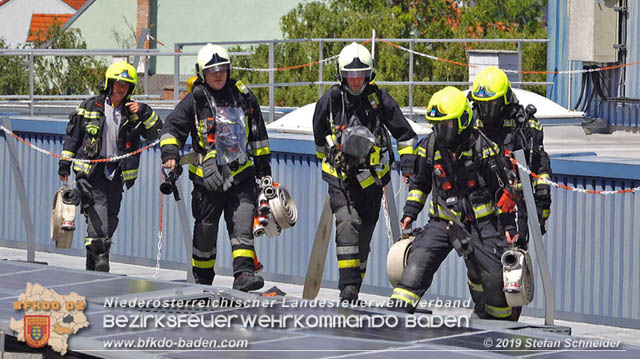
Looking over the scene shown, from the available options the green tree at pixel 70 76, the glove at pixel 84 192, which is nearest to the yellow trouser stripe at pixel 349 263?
the glove at pixel 84 192

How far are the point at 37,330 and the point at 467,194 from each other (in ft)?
10.1

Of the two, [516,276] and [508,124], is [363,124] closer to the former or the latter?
[508,124]

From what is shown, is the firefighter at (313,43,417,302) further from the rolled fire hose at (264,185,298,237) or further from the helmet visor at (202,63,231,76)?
the helmet visor at (202,63,231,76)

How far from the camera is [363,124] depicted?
10562mm

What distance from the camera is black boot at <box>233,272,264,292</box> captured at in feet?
34.4

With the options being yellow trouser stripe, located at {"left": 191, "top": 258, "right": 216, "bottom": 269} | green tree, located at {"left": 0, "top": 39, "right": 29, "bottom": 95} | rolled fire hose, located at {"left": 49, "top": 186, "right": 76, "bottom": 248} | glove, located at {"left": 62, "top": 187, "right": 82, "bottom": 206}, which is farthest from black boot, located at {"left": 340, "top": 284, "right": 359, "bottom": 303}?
green tree, located at {"left": 0, "top": 39, "right": 29, "bottom": 95}

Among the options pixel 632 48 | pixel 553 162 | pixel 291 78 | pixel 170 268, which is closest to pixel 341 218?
pixel 553 162

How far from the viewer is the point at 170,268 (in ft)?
48.2

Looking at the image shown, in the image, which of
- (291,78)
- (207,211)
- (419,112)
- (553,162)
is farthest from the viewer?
(291,78)

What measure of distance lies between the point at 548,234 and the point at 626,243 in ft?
2.54

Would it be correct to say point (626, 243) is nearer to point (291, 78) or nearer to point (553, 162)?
point (553, 162)

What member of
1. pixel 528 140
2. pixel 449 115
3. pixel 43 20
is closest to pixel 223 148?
pixel 449 115

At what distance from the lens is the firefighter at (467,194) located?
9.21m

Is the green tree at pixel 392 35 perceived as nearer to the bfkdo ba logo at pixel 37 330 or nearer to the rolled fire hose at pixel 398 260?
the rolled fire hose at pixel 398 260
